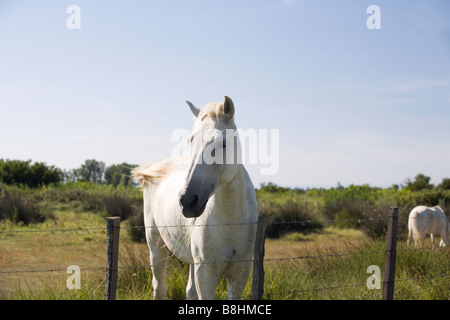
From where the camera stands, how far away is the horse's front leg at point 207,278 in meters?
3.45

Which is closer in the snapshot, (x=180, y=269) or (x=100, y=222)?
(x=180, y=269)

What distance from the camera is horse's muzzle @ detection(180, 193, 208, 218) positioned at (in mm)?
2856

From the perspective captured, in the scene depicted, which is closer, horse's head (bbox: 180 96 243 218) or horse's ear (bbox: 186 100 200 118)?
horse's head (bbox: 180 96 243 218)

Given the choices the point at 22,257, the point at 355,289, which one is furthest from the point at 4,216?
the point at 355,289

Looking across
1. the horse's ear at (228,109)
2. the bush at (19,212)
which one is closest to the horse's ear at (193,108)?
the horse's ear at (228,109)

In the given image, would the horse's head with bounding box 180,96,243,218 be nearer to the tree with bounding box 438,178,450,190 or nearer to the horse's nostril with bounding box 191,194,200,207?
the horse's nostril with bounding box 191,194,200,207

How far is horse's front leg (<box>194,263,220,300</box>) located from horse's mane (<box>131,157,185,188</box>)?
2144mm

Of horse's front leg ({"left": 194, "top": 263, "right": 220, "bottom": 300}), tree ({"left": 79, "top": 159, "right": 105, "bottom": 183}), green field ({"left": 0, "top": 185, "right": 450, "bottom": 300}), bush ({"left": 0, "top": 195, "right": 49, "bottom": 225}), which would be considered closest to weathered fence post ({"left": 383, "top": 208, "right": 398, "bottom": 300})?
green field ({"left": 0, "top": 185, "right": 450, "bottom": 300})

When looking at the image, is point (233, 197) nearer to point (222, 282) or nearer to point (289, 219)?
point (222, 282)

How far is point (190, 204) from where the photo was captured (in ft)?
9.42

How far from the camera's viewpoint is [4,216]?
1384cm
